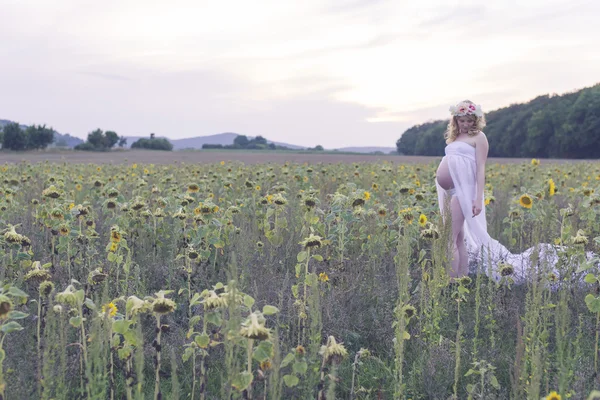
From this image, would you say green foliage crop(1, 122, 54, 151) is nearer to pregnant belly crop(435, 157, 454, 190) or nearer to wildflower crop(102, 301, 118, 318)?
pregnant belly crop(435, 157, 454, 190)

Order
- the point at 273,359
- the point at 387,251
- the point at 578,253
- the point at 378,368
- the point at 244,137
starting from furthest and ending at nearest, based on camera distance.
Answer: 1. the point at 244,137
2. the point at 387,251
3. the point at 578,253
4. the point at 378,368
5. the point at 273,359

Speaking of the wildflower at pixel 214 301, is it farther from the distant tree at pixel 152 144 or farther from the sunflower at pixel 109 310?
the distant tree at pixel 152 144

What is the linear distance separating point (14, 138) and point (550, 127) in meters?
45.5

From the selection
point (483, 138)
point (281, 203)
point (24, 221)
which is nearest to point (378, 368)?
point (281, 203)

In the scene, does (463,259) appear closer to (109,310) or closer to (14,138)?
(109,310)

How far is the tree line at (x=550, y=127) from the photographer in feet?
146

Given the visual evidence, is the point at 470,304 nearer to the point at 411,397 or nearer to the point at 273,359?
the point at 411,397

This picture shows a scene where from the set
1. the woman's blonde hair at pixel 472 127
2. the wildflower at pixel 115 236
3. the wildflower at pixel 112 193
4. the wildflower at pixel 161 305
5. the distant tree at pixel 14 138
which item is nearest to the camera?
the wildflower at pixel 161 305

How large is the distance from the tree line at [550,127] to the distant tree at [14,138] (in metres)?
42.9

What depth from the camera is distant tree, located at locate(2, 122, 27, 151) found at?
43.3 meters

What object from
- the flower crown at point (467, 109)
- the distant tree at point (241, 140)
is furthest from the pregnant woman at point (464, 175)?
the distant tree at point (241, 140)

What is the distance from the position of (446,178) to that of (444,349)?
6.70 feet

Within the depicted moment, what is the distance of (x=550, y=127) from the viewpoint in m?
48.9

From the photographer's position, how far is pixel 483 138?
15.0 ft
